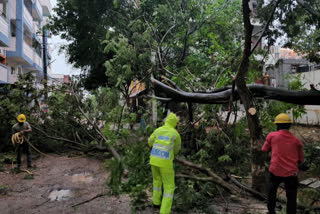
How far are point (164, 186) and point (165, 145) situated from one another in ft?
1.95

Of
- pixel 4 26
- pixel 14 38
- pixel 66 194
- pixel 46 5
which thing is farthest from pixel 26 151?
pixel 46 5

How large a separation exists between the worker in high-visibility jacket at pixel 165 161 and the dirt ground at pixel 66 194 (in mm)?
424

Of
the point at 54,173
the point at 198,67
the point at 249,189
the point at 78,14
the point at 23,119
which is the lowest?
the point at 54,173

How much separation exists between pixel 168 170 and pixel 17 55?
1728 cm

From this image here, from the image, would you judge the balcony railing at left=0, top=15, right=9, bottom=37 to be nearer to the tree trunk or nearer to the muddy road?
the muddy road

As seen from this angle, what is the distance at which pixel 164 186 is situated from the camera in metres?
4.03

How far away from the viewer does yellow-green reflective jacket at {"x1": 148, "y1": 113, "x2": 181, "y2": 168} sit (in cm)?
402

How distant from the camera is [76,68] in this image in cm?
1505

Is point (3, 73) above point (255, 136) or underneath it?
above

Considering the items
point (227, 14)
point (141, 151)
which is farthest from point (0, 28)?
point (141, 151)

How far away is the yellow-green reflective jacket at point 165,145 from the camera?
13.2 feet

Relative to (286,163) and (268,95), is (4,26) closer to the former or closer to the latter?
(268,95)

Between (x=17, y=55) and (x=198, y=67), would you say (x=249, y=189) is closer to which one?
(x=198, y=67)

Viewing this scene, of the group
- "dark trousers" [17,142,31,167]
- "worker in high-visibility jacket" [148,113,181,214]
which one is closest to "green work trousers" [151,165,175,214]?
"worker in high-visibility jacket" [148,113,181,214]
